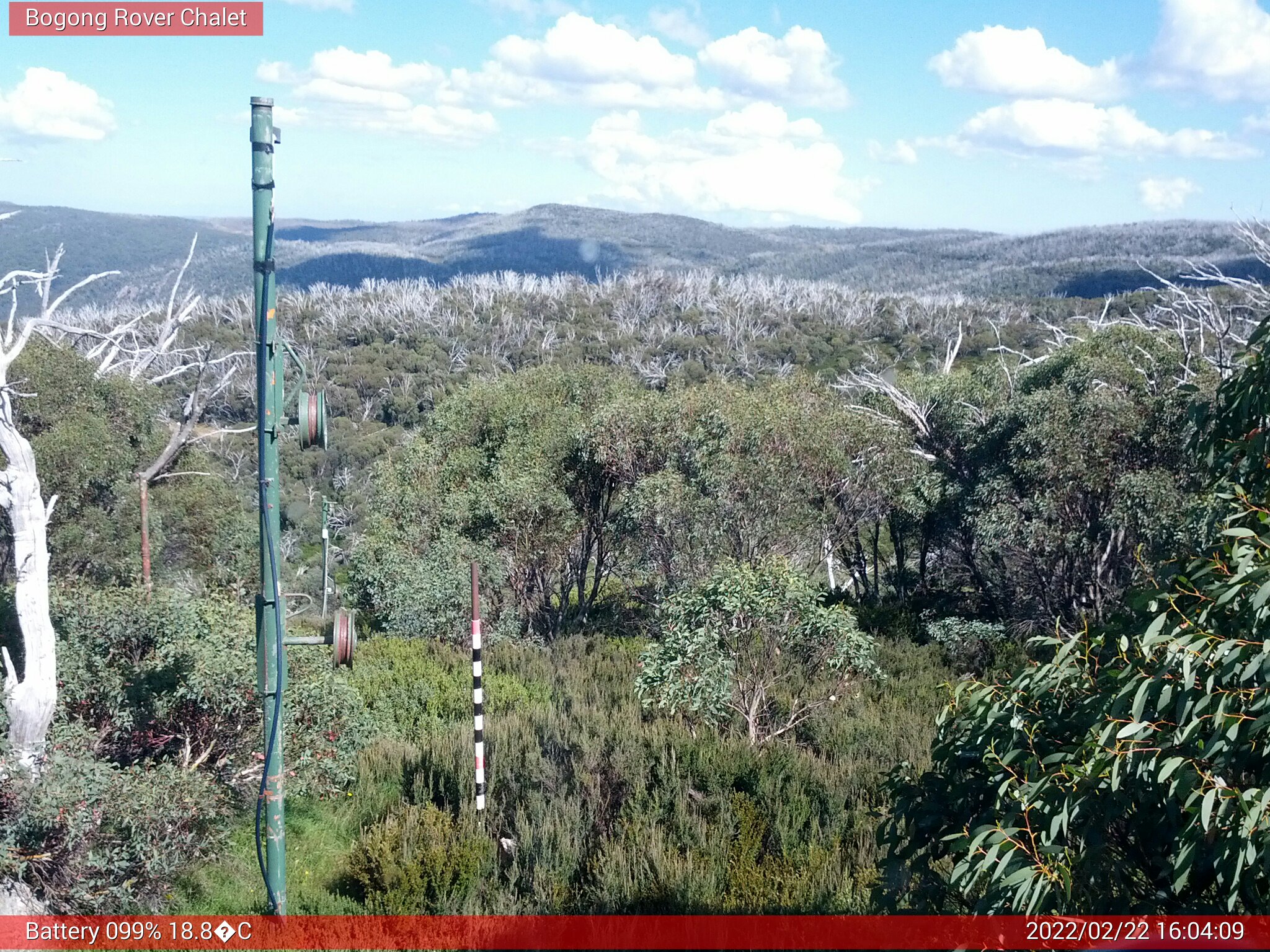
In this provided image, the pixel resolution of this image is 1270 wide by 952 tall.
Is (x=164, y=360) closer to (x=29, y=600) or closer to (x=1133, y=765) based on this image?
(x=29, y=600)

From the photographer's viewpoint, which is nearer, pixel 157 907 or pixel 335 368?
pixel 157 907

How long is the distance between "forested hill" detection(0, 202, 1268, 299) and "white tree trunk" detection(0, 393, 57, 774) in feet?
164

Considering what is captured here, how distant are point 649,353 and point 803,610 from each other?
5082 centimetres

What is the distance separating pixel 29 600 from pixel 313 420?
3452 millimetres

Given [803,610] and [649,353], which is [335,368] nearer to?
[649,353]

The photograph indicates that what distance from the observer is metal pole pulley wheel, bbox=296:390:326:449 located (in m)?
5.12

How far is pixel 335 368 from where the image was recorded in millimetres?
55719

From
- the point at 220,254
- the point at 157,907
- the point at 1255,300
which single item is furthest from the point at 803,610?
the point at 220,254

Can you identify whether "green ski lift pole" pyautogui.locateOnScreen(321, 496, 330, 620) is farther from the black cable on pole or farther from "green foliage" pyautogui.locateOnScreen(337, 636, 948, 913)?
the black cable on pole

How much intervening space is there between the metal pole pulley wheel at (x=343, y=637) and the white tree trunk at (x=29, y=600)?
2752 mm

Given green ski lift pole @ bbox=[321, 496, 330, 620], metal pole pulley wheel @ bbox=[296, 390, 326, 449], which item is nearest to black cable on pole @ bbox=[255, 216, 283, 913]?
metal pole pulley wheel @ bbox=[296, 390, 326, 449]

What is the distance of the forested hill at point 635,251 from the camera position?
3361 inches

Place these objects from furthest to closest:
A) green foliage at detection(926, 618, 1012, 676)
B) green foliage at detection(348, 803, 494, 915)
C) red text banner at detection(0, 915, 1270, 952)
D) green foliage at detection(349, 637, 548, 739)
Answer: green foliage at detection(926, 618, 1012, 676)
green foliage at detection(349, 637, 548, 739)
green foliage at detection(348, 803, 494, 915)
red text banner at detection(0, 915, 1270, 952)

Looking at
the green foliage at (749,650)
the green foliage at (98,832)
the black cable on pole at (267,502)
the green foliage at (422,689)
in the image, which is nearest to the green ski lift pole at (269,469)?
the black cable on pole at (267,502)
